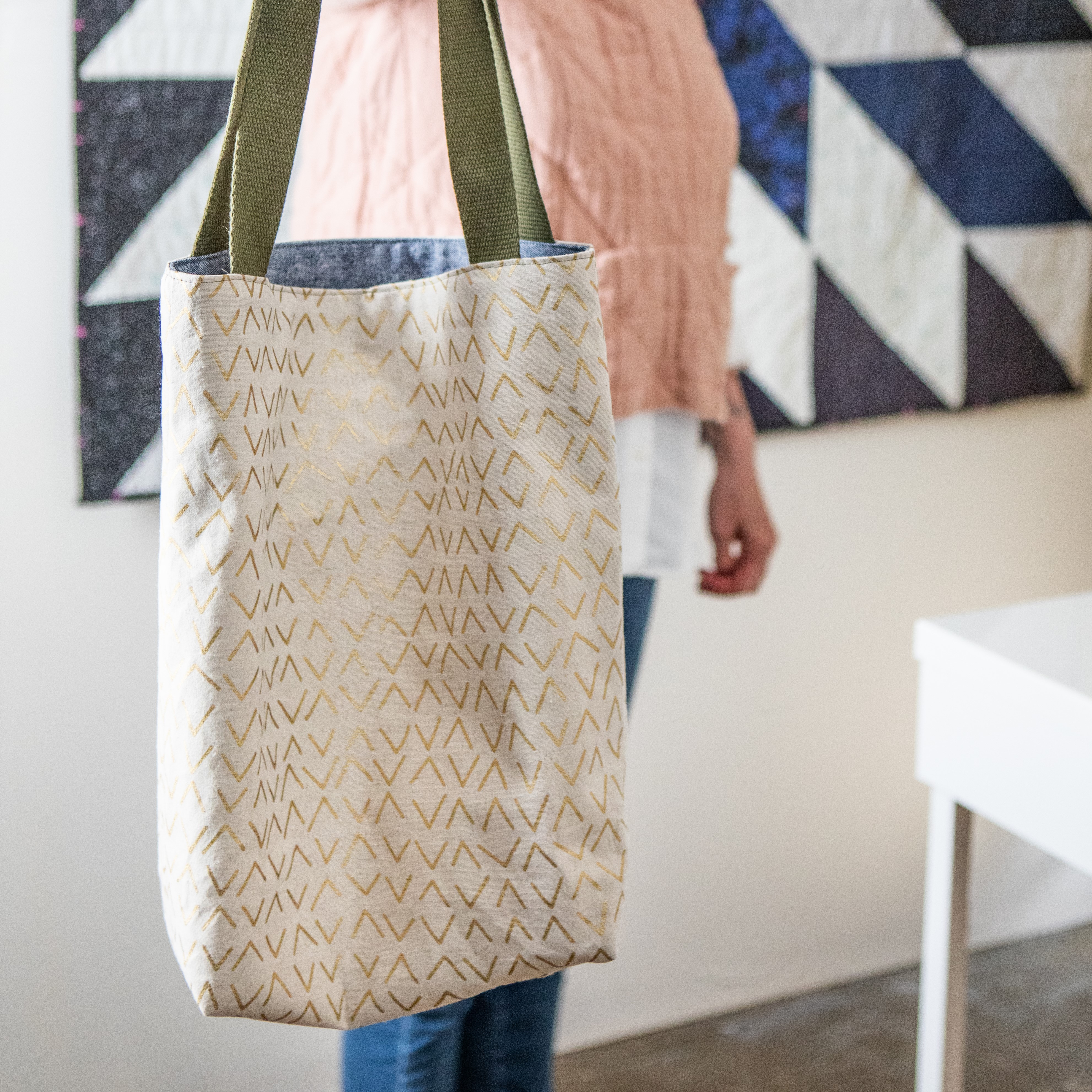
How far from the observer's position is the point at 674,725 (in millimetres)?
1356

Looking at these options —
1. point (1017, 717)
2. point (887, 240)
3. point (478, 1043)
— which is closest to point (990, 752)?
point (1017, 717)

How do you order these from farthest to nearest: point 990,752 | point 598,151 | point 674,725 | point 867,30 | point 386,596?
1. point 674,725
2. point 867,30
3. point 990,752
4. point 598,151
5. point 386,596

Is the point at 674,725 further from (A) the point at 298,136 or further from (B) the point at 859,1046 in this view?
(A) the point at 298,136

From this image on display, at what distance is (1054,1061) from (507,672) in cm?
120

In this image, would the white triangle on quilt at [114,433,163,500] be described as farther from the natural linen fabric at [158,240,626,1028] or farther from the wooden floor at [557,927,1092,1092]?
the wooden floor at [557,927,1092,1092]

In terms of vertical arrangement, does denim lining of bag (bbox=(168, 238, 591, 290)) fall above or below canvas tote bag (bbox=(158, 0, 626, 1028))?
above

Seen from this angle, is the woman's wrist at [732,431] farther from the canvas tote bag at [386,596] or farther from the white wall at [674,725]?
the canvas tote bag at [386,596]

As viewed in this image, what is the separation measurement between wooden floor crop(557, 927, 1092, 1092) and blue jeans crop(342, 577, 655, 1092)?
0.56 metres

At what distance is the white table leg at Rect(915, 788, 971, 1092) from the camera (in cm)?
86

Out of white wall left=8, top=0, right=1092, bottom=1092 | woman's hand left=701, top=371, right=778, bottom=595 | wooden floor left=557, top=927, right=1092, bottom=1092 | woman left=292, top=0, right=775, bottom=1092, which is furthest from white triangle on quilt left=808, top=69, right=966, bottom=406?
wooden floor left=557, top=927, right=1092, bottom=1092

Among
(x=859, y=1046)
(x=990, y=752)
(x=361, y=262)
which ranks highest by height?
(x=361, y=262)

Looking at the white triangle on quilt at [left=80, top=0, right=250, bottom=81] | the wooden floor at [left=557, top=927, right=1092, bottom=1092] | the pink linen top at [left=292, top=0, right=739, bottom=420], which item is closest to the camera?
the pink linen top at [left=292, top=0, right=739, bottom=420]

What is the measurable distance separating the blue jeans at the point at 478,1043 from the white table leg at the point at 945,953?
0.85ft

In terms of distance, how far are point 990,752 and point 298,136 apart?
586 millimetres
